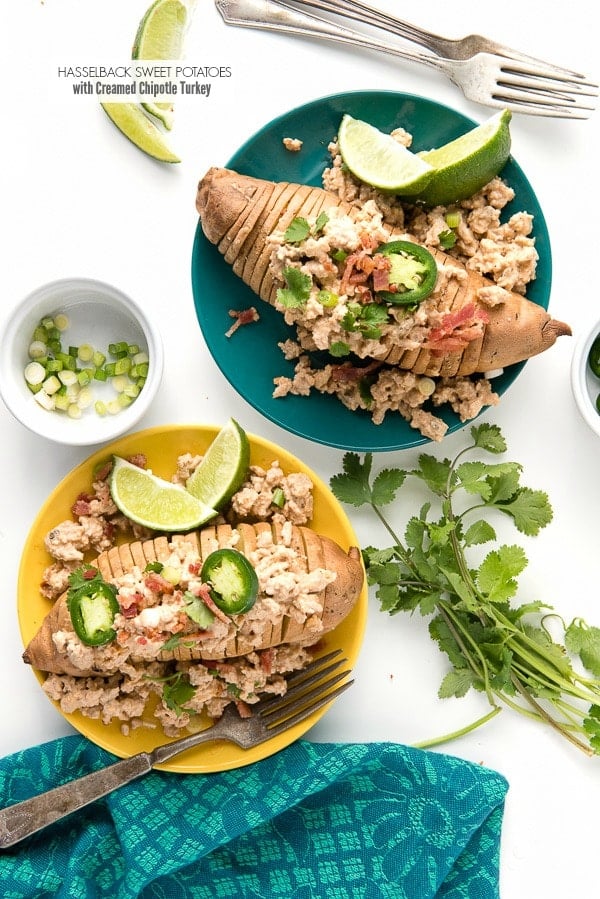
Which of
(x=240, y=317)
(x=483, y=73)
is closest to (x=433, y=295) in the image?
(x=240, y=317)

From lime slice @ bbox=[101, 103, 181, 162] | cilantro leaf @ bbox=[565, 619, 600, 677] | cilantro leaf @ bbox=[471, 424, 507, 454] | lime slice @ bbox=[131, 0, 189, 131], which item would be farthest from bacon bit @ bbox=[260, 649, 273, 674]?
lime slice @ bbox=[131, 0, 189, 131]

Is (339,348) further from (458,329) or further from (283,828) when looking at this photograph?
(283,828)

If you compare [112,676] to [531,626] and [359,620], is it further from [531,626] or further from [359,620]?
[531,626]

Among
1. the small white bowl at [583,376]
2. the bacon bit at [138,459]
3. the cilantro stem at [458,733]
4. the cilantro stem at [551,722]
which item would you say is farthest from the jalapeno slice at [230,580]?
the small white bowl at [583,376]

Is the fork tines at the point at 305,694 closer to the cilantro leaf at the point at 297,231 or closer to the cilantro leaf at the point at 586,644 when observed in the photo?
the cilantro leaf at the point at 586,644

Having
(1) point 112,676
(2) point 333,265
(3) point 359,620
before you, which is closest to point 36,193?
(2) point 333,265
